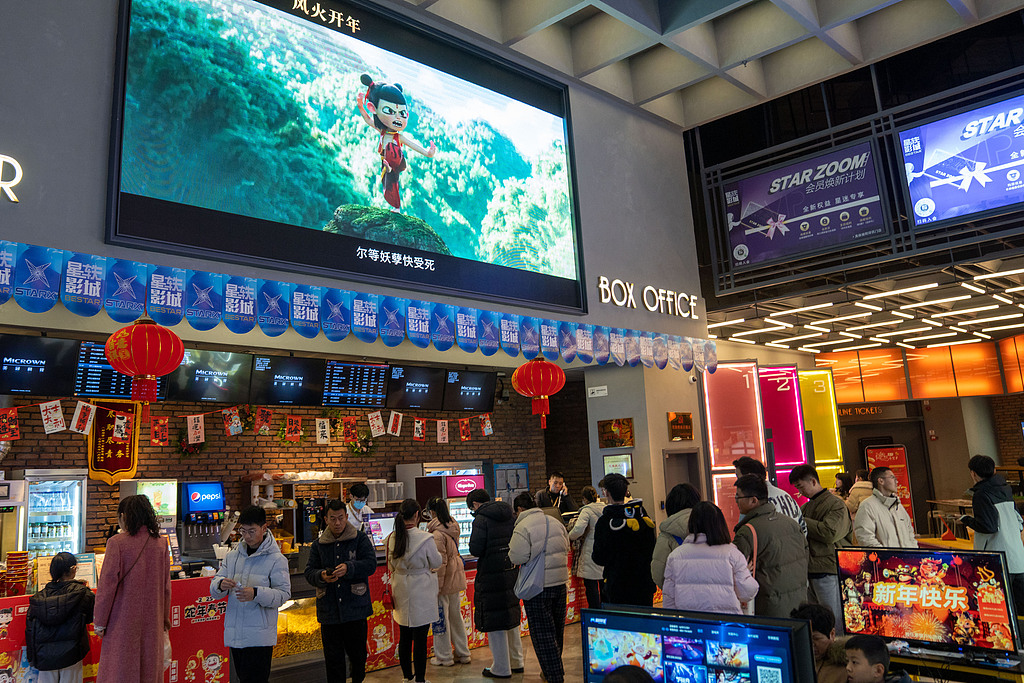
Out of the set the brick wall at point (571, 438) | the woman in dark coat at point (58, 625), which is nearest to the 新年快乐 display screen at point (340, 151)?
the woman in dark coat at point (58, 625)

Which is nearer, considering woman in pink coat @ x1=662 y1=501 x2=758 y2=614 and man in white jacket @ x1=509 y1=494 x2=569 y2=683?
woman in pink coat @ x1=662 y1=501 x2=758 y2=614

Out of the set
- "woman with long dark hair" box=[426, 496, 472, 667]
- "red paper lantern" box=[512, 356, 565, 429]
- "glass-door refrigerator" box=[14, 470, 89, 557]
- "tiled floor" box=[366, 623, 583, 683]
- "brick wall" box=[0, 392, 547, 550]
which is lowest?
"tiled floor" box=[366, 623, 583, 683]

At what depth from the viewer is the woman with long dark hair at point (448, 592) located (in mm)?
6539

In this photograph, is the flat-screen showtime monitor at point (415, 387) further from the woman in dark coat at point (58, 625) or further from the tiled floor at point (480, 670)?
the woman in dark coat at point (58, 625)

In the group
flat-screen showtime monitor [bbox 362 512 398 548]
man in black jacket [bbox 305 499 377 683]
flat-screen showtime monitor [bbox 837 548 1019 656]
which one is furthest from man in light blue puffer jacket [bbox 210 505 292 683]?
flat-screen showtime monitor [bbox 362 512 398 548]

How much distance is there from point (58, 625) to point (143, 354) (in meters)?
1.85

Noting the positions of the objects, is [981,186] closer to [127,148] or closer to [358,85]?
[358,85]

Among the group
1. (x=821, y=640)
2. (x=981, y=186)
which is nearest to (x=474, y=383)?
(x=981, y=186)

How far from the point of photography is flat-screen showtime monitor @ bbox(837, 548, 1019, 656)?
317 cm

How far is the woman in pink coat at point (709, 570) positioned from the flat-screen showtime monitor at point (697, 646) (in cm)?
151

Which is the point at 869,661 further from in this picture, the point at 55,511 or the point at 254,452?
the point at 254,452

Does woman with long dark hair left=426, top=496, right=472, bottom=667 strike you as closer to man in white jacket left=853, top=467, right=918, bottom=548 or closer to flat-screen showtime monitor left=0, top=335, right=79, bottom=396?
man in white jacket left=853, top=467, right=918, bottom=548

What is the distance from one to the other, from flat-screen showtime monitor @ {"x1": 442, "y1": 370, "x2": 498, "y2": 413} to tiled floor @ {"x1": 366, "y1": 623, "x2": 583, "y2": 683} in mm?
3506

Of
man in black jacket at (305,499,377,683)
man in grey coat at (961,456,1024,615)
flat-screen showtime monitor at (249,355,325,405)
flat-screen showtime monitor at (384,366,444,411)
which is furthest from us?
flat-screen showtime monitor at (384,366,444,411)
